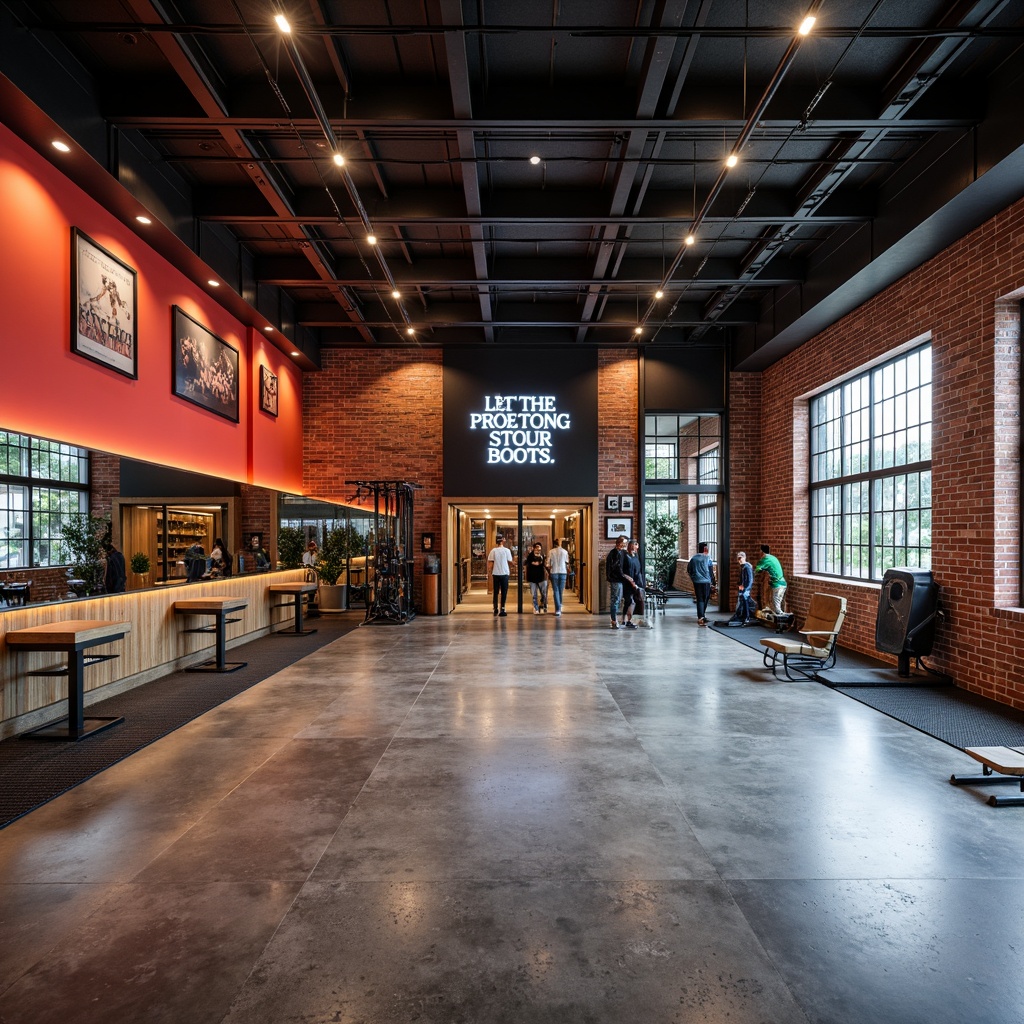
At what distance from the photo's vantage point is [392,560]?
11414mm

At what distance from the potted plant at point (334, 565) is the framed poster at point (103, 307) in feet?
18.9

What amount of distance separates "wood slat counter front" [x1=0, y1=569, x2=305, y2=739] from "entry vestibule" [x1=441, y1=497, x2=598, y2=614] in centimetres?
395

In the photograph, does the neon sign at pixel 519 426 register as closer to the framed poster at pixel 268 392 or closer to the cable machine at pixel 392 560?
the cable machine at pixel 392 560

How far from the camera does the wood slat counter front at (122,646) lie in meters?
4.77

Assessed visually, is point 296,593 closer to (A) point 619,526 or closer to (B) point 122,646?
(B) point 122,646

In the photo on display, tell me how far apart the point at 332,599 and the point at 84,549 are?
710 centimetres

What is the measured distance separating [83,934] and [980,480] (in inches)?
289

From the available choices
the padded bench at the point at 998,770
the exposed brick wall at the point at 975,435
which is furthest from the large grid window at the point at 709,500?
the padded bench at the point at 998,770

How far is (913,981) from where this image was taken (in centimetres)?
218

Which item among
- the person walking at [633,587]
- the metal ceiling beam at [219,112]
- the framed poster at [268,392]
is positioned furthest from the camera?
the person walking at [633,587]

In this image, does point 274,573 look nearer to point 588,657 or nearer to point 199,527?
point 199,527

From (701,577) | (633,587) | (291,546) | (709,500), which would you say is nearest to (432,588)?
(291,546)

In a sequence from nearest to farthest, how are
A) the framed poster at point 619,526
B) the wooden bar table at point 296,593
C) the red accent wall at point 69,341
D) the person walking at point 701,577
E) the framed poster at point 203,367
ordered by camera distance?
1. the red accent wall at point 69,341
2. the framed poster at point 203,367
3. the wooden bar table at point 296,593
4. the person walking at point 701,577
5. the framed poster at point 619,526

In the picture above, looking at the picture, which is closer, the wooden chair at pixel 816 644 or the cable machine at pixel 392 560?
the wooden chair at pixel 816 644
